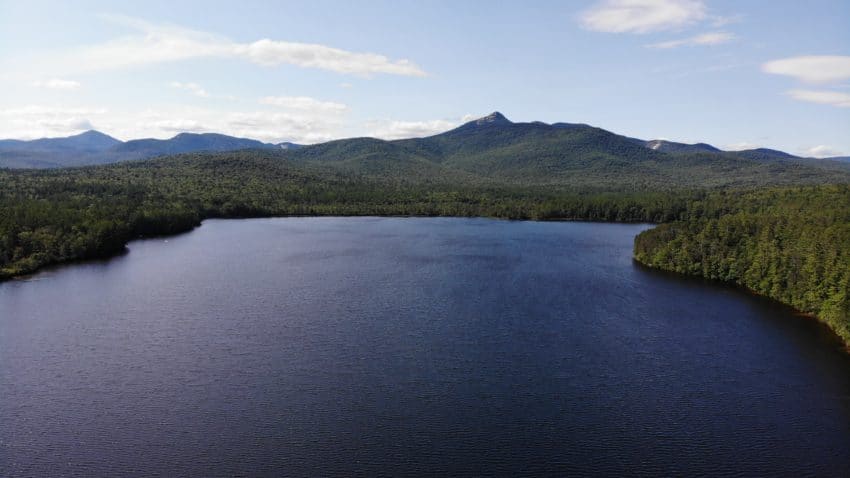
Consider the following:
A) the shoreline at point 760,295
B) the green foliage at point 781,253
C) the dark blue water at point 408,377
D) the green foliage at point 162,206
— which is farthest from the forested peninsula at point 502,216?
the dark blue water at point 408,377

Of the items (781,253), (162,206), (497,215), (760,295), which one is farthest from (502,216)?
(781,253)

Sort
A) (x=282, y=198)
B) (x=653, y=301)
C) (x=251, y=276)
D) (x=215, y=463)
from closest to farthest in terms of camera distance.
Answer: (x=215, y=463)
(x=653, y=301)
(x=251, y=276)
(x=282, y=198)

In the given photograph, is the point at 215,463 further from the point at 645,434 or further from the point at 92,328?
the point at 92,328

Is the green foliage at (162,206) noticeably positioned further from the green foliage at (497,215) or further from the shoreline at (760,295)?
the shoreline at (760,295)

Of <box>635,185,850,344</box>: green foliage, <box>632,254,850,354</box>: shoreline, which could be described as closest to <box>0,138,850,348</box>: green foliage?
<box>635,185,850,344</box>: green foliage

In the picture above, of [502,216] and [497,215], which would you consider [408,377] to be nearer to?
[502,216]

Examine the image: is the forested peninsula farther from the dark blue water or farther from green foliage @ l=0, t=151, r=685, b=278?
the dark blue water

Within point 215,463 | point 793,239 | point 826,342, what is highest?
point 793,239

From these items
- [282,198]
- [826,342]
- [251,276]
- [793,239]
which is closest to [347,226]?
[282,198]
